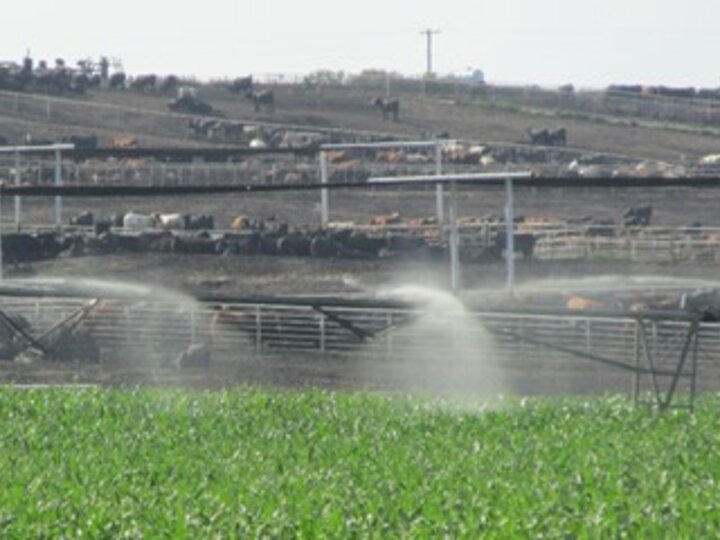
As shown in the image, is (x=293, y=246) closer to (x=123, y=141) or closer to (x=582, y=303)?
(x=582, y=303)

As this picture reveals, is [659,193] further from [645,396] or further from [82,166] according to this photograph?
[645,396]

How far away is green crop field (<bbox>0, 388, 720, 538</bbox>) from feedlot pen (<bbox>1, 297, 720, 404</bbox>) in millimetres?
4747

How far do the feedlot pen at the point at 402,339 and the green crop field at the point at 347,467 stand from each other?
15.6 ft

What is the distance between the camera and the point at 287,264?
5428 cm

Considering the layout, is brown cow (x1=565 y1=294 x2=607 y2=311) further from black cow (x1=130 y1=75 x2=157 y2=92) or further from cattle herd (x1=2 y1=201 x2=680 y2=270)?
black cow (x1=130 y1=75 x2=157 y2=92)

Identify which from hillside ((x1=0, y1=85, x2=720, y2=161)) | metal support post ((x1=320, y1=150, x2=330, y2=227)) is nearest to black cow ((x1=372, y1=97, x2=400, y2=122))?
hillside ((x1=0, y1=85, x2=720, y2=161))

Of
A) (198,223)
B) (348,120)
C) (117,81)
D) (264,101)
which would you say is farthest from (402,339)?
(117,81)

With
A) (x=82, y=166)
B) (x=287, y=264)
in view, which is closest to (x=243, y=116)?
(x=82, y=166)

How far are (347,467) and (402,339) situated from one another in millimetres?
14644

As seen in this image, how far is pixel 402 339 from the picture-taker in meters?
31.6

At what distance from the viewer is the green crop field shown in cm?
1353

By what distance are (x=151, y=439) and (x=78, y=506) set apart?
508 cm

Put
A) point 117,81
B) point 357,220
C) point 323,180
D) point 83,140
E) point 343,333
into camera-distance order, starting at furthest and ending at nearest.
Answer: point 117,81, point 83,140, point 357,220, point 323,180, point 343,333

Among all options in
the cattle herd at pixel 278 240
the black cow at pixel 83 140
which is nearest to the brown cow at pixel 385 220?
the cattle herd at pixel 278 240
